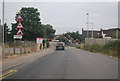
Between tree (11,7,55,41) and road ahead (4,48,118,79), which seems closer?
road ahead (4,48,118,79)

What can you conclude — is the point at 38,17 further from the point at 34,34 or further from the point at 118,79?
the point at 118,79

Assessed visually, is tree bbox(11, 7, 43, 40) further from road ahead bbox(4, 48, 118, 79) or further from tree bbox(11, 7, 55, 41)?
road ahead bbox(4, 48, 118, 79)

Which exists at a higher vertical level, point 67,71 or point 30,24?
point 30,24

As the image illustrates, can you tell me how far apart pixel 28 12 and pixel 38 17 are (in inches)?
118

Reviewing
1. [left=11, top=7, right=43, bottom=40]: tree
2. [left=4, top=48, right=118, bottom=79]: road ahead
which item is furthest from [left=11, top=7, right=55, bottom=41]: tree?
[left=4, top=48, right=118, bottom=79]: road ahead

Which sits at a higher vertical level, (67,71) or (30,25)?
(30,25)

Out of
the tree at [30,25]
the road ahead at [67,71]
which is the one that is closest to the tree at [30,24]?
the tree at [30,25]

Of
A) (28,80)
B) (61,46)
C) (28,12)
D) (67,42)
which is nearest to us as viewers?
(28,80)

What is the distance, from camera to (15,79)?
9125 mm

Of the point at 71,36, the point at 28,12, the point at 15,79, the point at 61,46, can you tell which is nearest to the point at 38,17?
the point at 28,12

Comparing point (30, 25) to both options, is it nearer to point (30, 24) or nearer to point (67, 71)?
point (30, 24)

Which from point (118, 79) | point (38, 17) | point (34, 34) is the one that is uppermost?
point (38, 17)

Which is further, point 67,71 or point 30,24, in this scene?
point 30,24

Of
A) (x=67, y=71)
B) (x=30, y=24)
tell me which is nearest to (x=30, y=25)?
(x=30, y=24)
